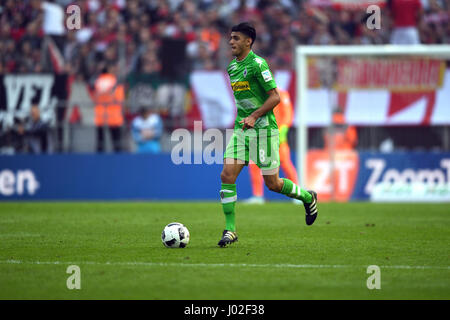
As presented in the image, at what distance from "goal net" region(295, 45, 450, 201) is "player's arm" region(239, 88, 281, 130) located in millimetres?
8880

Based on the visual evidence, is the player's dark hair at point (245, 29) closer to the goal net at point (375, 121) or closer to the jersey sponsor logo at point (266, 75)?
the jersey sponsor logo at point (266, 75)

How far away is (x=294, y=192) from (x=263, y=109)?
137 cm

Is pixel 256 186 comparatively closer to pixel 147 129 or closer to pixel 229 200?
pixel 147 129

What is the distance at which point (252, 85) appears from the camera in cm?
941

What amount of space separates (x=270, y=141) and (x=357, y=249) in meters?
1.57

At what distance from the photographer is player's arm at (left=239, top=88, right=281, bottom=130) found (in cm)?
910

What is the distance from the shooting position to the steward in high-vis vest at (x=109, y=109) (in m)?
19.0

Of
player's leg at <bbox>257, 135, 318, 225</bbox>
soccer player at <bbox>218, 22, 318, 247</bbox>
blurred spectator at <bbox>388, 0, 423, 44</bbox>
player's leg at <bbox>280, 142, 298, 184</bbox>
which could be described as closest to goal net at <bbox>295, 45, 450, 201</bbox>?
player's leg at <bbox>280, 142, 298, 184</bbox>

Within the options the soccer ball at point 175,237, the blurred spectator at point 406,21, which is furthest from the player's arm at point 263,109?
the blurred spectator at point 406,21

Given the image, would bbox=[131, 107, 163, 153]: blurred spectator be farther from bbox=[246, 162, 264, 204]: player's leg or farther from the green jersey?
the green jersey

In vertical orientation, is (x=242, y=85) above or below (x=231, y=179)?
above

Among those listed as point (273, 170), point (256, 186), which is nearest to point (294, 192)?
point (273, 170)

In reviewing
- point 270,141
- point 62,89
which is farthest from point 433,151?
point 270,141

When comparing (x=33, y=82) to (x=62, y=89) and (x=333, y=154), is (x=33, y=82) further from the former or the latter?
(x=333, y=154)
